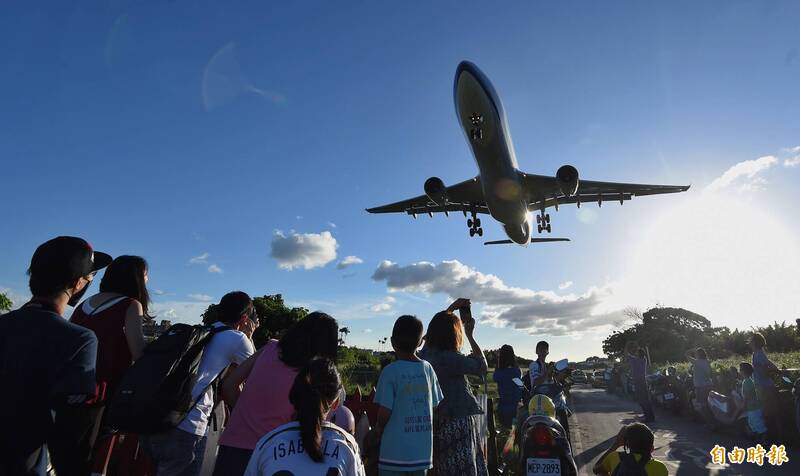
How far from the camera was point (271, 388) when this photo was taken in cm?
266

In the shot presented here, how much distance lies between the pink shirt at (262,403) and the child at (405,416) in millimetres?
749

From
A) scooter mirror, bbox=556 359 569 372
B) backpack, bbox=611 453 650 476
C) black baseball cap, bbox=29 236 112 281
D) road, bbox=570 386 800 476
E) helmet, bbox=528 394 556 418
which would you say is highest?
black baseball cap, bbox=29 236 112 281

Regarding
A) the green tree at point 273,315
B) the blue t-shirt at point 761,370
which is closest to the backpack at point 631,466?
the blue t-shirt at point 761,370

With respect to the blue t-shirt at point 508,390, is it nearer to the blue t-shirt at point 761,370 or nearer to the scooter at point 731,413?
the blue t-shirt at point 761,370

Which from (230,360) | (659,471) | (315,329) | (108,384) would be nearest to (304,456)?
(315,329)

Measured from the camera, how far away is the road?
6.64 m

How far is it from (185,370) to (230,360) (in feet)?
1.11

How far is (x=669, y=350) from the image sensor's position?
5362cm

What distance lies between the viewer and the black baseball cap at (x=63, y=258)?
7.79ft

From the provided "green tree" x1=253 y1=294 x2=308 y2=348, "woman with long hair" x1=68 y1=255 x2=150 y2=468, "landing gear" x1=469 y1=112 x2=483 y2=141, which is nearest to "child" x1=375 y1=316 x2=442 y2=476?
"woman with long hair" x1=68 y1=255 x2=150 y2=468

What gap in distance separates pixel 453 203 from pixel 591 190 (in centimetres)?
682

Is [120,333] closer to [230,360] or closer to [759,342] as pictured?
[230,360]

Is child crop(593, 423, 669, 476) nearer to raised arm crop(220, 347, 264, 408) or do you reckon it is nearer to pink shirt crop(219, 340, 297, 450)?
pink shirt crop(219, 340, 297, 450)

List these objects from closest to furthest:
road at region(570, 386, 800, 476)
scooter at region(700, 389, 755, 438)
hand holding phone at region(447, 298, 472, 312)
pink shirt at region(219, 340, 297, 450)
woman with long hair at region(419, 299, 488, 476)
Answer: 1. pink shirt at region(219, 340, 297, 450)
2. woman with long hair at region(419, 299, 488, 476)
3. hand holding phone at region(447, 298, 472, 312)
4. road at region(570, 386, 800, 476)
5. scooter at region(700, 389, 755, 438)
